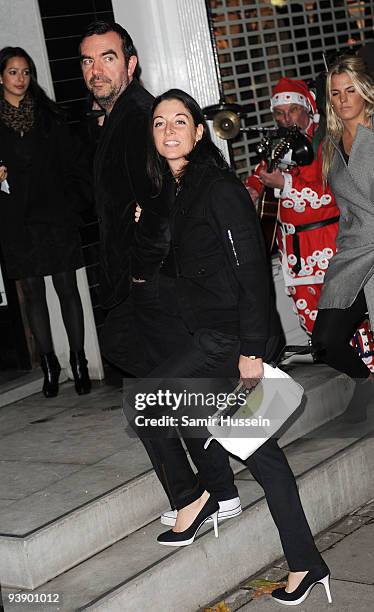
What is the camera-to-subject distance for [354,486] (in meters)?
5.66

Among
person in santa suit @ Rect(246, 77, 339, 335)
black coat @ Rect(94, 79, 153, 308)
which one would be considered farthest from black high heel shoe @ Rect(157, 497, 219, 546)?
person in santa suit @ Rect(246, 77, 339, 335)

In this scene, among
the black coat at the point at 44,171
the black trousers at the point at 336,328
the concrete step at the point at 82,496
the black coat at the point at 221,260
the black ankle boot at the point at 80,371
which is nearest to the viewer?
the black coat at the point at 221,260

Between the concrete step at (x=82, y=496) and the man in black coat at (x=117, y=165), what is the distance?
585 millimetres

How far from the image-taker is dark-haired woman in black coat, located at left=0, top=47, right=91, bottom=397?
21.3 ft

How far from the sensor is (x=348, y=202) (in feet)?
18.1

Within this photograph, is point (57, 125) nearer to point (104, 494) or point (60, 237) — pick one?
point (60, 237)

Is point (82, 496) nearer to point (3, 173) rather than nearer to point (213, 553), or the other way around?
point (213, 553)

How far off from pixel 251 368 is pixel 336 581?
110 cm

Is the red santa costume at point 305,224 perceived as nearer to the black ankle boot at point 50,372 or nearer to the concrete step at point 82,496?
the concrete step at point 82,496

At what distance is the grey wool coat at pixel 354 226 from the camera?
5.44 m

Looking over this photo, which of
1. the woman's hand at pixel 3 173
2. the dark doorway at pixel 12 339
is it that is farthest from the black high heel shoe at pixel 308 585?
the dark doorway at pixel 12 339

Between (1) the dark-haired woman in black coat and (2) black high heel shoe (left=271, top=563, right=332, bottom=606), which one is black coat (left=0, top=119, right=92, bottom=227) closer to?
(1) the dark-haired woman in black coat

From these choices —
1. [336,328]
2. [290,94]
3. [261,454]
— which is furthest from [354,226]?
[261,454]

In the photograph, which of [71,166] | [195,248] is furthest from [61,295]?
[195,248]
